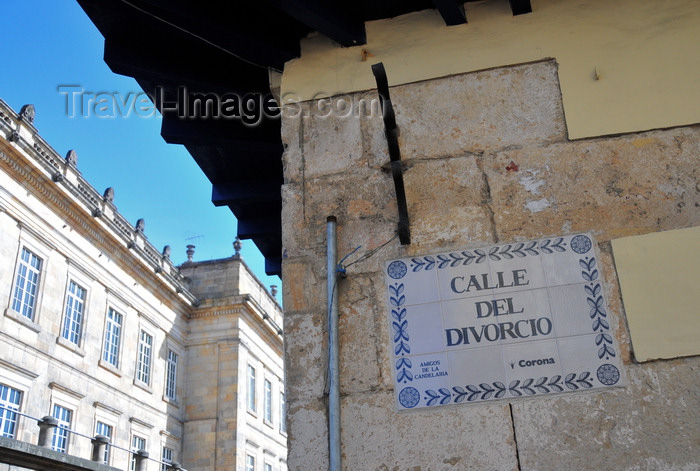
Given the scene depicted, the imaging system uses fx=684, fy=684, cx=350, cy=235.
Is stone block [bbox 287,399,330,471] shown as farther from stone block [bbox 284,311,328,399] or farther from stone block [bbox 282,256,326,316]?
stone block [bbox 282,256,326,316]

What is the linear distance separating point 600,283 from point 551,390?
54cm

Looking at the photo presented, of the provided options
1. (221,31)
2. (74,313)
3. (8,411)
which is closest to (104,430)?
(74,313)

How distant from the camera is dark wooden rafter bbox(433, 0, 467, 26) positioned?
3528 millimetres

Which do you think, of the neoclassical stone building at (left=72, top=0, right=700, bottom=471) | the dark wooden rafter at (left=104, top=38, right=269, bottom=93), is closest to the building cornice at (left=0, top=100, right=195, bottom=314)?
the dark wooden rafter at (left=104, top=38, right=269, bottom=93)

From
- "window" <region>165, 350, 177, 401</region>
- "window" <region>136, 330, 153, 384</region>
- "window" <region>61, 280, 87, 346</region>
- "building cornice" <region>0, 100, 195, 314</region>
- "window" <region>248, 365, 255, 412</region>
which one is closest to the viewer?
"building cornice" <region>0, 100, 195, 314</region>

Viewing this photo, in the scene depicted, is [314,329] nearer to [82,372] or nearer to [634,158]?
[634,158]

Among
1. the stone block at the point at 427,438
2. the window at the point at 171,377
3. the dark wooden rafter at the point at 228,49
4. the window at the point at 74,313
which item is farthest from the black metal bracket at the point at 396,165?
the window at the point at 171,377

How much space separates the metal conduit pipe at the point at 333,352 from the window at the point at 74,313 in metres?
19.3

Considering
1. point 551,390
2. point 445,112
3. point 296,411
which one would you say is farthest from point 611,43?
point 296,411

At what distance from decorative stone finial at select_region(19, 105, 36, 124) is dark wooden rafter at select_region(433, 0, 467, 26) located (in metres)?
18.2

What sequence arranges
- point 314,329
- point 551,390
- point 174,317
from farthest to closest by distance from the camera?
point 174,317 < point 314,329 < point 551,390

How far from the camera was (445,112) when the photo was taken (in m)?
3.59

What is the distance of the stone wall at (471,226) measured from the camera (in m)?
2.79

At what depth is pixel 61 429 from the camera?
1938 centimetres
